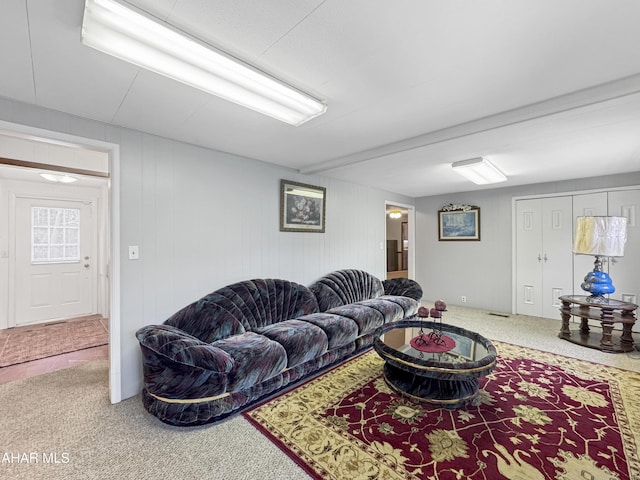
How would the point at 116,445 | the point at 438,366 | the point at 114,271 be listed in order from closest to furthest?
the point at 116,445 < the point at 438,366 < the point at 114,271

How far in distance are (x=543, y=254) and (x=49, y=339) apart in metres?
7.40

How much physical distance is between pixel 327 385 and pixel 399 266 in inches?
286

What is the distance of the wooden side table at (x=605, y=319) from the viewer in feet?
10.6

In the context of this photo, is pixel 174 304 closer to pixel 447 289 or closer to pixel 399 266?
pixel 447 289

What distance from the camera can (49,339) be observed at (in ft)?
12.4

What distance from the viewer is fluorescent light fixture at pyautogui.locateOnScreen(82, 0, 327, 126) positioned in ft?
3.98

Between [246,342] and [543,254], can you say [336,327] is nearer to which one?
[246,342]

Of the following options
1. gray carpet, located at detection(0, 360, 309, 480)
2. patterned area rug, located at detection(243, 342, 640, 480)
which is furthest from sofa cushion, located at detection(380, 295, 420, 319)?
gray carpet, located at detection(0, 360, 309, 480)

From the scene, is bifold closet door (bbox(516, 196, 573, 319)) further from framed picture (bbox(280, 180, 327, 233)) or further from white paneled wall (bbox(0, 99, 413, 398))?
white paneled wall (bbox(0, 99, 413, 398))

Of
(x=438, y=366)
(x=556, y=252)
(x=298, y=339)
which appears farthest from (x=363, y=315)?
(x=556, y=252)

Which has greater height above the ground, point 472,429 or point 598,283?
point 598,283

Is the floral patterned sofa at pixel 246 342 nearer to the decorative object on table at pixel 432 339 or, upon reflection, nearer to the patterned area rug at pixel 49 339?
the decorative object on table at pixel 432 339

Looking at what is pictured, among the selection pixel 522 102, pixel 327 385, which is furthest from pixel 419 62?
pixel 327 385

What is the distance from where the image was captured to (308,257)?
3.97m
